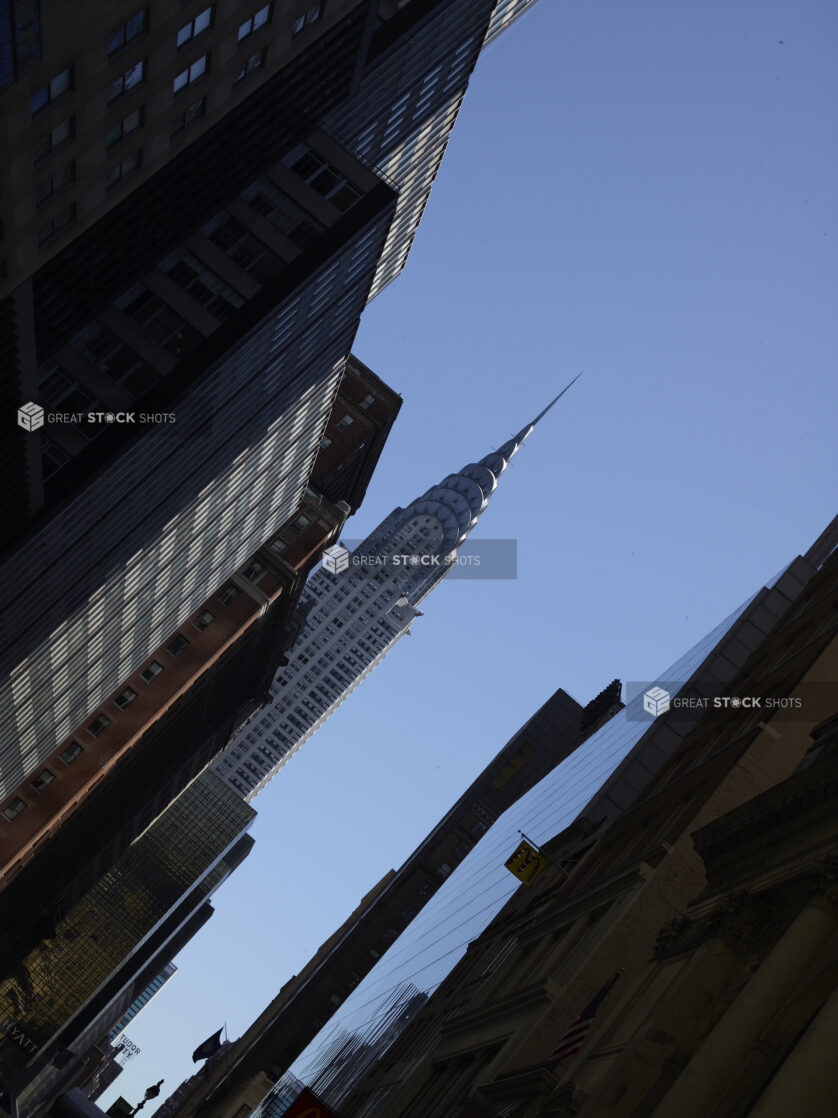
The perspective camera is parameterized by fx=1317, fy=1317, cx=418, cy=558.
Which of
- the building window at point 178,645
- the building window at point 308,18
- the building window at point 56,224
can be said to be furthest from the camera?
the building window at point 178,645

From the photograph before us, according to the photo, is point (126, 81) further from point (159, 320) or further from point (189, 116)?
point (159, 320)

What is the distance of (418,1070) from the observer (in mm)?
43906

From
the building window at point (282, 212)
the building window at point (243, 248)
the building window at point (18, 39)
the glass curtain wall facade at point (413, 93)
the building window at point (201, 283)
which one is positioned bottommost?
the building window at point (18, 39)

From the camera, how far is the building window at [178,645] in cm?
13888

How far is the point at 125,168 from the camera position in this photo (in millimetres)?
49750

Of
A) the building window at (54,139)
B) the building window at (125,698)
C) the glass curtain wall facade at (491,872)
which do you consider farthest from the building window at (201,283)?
the building window at (125,698)

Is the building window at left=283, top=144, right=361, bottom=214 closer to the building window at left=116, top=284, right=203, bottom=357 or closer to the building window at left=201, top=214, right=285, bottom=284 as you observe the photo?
the building window at left=201, top=214, right=285, bottom=284

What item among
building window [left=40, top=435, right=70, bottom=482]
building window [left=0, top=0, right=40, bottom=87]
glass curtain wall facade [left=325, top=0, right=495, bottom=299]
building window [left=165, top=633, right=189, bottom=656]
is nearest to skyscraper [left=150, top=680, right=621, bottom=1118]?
building window [left=165, top=633, right=189, bottom=656]

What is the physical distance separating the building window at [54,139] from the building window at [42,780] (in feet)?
303

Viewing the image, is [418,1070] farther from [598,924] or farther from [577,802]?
[577,802]

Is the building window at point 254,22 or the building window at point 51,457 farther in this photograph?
the building window at point 51,457

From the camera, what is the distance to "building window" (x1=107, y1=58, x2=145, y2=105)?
44.3 m

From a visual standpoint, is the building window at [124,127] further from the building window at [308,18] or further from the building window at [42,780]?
the building window at [42,780]

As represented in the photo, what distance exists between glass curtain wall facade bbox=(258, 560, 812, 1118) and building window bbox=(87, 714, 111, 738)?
36.0 metres
